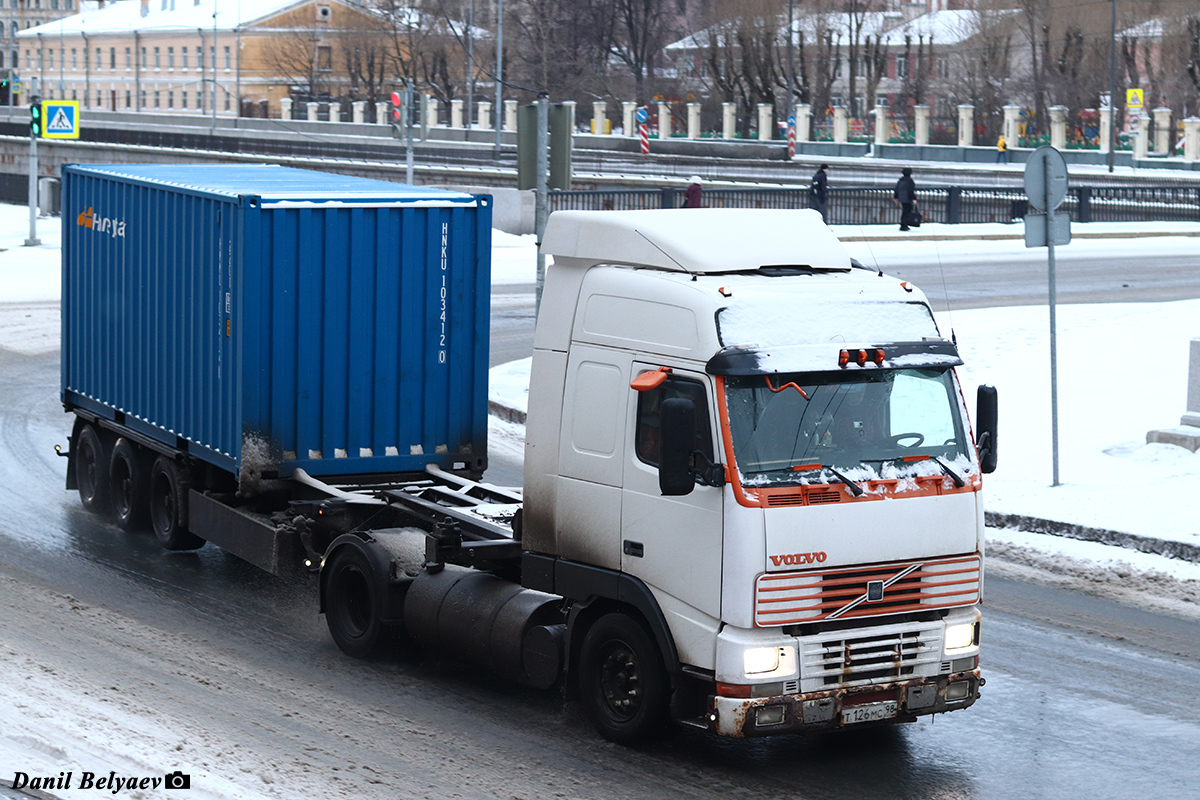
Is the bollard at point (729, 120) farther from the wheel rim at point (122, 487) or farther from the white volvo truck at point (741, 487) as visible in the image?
the white volvo truck at point (741, 487)

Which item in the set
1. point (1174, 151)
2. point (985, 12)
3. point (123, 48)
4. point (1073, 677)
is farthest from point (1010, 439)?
point (123, 48)

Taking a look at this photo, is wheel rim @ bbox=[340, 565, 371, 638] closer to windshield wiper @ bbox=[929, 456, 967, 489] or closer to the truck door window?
the truck door window

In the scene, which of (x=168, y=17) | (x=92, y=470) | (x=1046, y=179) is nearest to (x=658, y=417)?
(x=92, y=470)

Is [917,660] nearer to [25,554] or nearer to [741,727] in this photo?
[741,727]

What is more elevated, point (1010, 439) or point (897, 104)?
point (897, 104)

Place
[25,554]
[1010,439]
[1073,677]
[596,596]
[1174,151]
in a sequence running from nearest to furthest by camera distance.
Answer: [596,596] → [1073,677] → [25,554] → [1010,439] → [1174,151]

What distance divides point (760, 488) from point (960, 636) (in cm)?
131

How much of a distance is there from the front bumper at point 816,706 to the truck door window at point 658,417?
44.2 inches

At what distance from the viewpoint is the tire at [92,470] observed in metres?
12.5

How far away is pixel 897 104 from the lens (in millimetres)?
86250

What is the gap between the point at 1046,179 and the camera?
527 inches

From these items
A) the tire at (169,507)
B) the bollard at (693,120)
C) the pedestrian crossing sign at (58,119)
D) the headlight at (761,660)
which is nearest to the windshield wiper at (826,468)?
the headlight at (761,660)

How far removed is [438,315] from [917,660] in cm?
446
